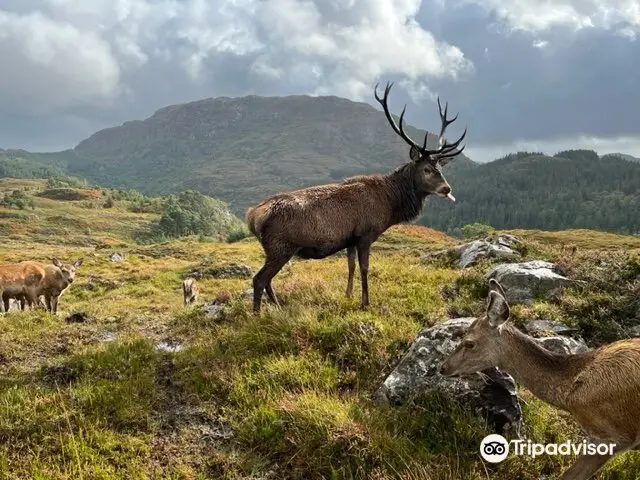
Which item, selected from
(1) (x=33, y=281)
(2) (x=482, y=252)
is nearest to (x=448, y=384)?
(2) (x=482, y=252)

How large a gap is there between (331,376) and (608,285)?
7003 mm

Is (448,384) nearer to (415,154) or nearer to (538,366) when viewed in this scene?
(538,366)

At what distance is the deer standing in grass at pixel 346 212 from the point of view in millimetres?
10055

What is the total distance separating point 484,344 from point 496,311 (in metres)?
0.42

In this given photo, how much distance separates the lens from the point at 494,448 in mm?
5625

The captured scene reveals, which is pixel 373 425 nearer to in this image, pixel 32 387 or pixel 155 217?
pixel 32 387

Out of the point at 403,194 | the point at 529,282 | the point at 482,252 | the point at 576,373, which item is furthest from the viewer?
the point at 482,252

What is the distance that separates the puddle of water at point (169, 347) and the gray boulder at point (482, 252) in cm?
960

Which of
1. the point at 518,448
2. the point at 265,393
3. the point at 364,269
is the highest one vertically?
the point at 364,269

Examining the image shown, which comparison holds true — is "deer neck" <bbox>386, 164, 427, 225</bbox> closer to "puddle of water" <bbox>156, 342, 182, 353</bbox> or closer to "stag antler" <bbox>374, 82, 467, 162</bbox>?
"stag antler" <bbox>374, 82, 467, 162</bbox>

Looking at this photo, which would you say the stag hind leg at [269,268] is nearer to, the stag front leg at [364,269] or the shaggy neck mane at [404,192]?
the stag front leg at [364,269]

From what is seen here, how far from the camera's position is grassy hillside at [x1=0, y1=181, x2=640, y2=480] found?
18.6 ft

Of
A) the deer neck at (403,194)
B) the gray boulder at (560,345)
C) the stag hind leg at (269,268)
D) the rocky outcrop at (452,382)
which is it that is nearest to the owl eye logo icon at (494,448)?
the rocky outcrop at (452,382)

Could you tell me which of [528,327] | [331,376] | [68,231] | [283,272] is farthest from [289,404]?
[68,231]
